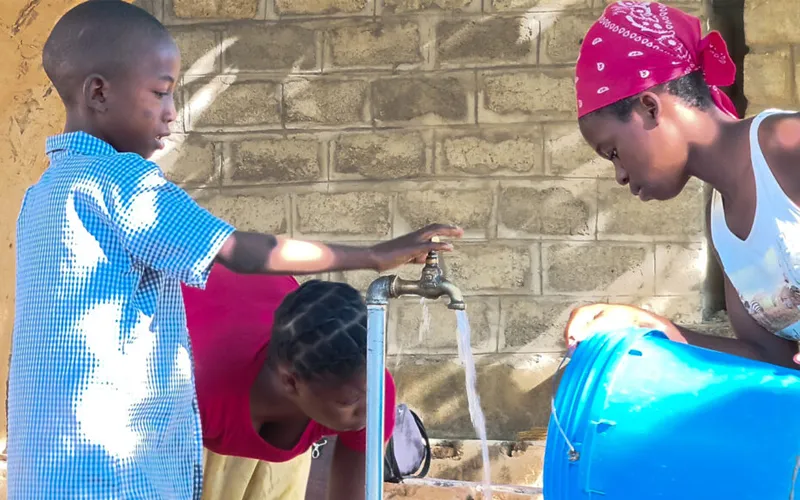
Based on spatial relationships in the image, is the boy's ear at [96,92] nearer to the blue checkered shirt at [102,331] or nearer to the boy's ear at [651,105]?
the blue checkered shirt at [102,331]

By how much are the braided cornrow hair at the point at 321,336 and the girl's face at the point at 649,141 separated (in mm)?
601

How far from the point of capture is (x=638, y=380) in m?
1.64

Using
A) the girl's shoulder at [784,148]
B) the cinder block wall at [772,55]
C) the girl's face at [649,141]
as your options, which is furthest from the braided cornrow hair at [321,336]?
the cinder block wall at [772,55]

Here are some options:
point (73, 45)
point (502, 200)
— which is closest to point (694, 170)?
point (73, 45)

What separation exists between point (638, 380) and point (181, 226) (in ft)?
2.47

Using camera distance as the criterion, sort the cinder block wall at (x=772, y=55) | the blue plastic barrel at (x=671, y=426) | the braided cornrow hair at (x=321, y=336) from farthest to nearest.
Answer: the cinder block wall at (x=772, y=55) < the braided cornrow hair at (x=321, y=336) < the blue plastic barrel at (x=671, y=426)

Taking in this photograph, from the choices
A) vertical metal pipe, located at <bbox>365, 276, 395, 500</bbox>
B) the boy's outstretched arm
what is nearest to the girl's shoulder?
the boy's outstretched arm

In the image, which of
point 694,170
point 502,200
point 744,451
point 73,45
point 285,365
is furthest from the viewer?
point 502,200

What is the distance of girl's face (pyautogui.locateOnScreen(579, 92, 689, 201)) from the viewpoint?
1.95 meters

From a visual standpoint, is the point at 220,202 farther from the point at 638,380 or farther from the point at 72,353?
the point at 638,380

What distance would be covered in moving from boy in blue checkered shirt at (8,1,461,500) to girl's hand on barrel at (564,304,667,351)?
0.24 meters

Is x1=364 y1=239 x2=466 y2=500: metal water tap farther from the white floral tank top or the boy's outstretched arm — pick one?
the white floral tank top

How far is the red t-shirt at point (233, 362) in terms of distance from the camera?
7.32 ft

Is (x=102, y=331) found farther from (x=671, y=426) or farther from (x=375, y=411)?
(x=671, y=426)
